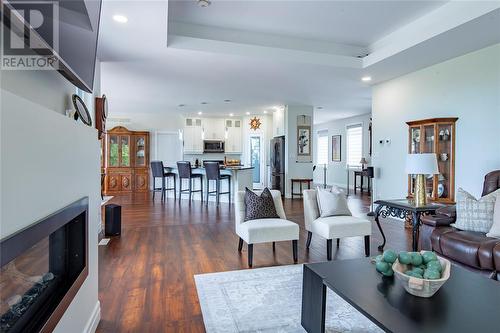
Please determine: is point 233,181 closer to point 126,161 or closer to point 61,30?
point 126,161

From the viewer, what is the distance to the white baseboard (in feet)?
6.40

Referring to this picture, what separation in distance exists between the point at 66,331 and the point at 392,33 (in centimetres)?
548

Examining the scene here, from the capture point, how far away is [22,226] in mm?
1070

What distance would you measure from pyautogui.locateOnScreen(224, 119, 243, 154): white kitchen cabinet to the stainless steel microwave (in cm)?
29

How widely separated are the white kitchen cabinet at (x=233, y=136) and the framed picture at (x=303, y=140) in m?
2.89

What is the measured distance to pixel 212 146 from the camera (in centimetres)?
1117

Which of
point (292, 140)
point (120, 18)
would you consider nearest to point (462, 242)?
point (120, 18)

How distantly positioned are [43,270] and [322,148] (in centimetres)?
1280

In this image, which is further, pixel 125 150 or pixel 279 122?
pixel 125 150

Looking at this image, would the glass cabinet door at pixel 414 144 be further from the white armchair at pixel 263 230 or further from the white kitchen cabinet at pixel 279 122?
the white kitchen cabinet at pixel 279 122

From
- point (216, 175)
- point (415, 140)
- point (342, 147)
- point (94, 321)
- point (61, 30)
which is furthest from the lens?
point (342, 147)

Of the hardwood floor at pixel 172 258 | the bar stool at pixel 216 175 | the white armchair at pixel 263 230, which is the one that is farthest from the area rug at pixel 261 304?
the bar stool at pixel 216 175

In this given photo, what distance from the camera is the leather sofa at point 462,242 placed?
2570mm

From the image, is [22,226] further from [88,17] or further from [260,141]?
[260,141]
